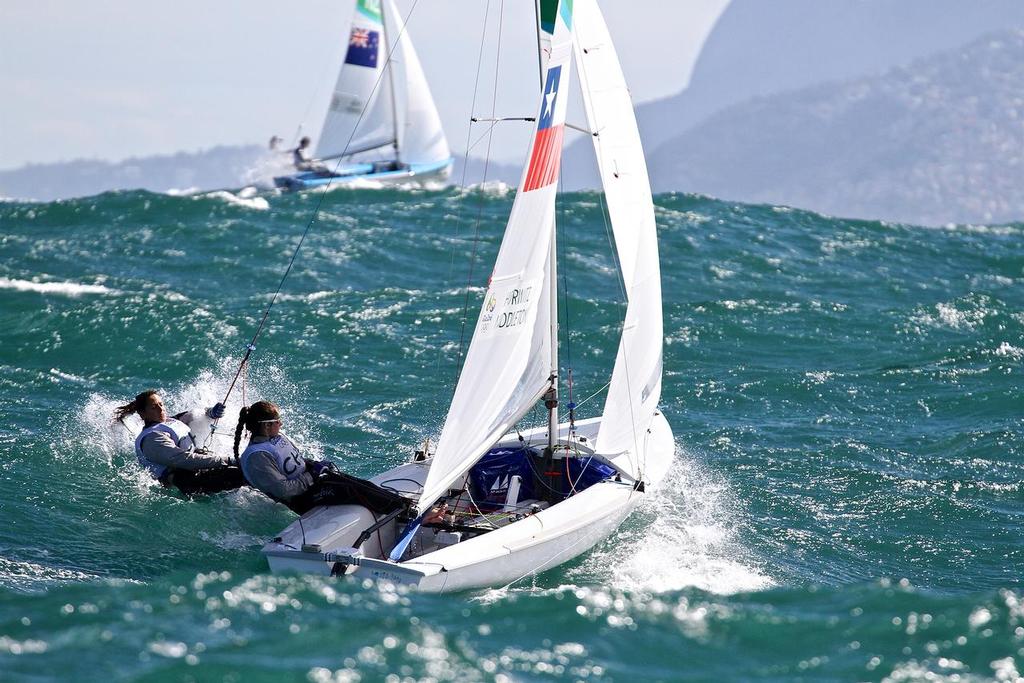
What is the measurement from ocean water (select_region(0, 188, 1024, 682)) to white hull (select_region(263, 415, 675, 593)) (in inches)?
4.9

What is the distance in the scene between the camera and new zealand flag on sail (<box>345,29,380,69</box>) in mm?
33719

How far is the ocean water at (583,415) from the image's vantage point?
589cm

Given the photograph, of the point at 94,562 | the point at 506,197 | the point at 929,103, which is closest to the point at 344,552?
the point at 94,562

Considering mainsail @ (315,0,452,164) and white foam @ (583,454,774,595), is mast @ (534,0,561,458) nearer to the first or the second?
white foam @ (583,454,774,595)

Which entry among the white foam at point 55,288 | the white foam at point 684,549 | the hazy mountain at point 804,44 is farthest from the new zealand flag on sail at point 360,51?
the hazy mountain at point 804,44

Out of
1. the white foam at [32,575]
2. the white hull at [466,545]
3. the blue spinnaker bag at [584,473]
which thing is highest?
the blue spinnaker bag at [584,473]

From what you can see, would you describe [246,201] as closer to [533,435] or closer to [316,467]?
[533,435]

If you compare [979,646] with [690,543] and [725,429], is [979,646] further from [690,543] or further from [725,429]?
[725,429]

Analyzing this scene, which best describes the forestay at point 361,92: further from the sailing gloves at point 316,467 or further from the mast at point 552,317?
the sailing gloves at point 316,467

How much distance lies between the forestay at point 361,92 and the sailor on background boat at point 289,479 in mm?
26789

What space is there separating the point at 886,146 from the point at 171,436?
412ft

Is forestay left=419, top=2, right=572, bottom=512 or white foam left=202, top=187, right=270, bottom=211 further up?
forestay left=419, top=2, right=572, bottom=512

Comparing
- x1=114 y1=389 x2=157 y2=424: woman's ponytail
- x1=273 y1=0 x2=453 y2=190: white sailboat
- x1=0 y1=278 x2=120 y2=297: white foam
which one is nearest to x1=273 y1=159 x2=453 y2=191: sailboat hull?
x1=273 y1=0 x2=453 y2=190: white sailboat

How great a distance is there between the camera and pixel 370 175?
107ft
